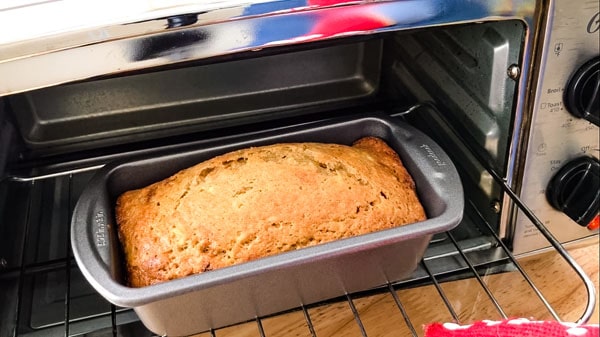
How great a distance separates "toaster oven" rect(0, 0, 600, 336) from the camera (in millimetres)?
544

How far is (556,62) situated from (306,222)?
12.7 inches

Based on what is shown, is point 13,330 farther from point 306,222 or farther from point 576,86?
point 576,86

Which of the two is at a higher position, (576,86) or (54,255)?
(576,86)

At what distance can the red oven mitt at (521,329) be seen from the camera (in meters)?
0.53

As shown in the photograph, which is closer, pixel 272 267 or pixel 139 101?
pixel 272 267

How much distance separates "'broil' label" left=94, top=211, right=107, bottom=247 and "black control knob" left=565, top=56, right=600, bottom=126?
0.52 meters

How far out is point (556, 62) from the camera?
66cm

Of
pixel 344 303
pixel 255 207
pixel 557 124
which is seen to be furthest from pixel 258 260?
pixel 557 124

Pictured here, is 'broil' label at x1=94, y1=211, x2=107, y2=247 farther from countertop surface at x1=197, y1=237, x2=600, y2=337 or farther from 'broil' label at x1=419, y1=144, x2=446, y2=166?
'broil' label at x1=419, y1=144, x2=446, y2=166

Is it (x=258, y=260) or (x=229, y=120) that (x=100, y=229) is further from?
(x=229, y=120)

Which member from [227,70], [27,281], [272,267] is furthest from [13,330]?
[227,70]

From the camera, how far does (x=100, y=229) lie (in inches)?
24.1

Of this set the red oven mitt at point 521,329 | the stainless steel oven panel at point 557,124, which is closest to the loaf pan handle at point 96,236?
the red oven mitt at point 521,329

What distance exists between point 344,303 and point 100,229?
11.8 inches
